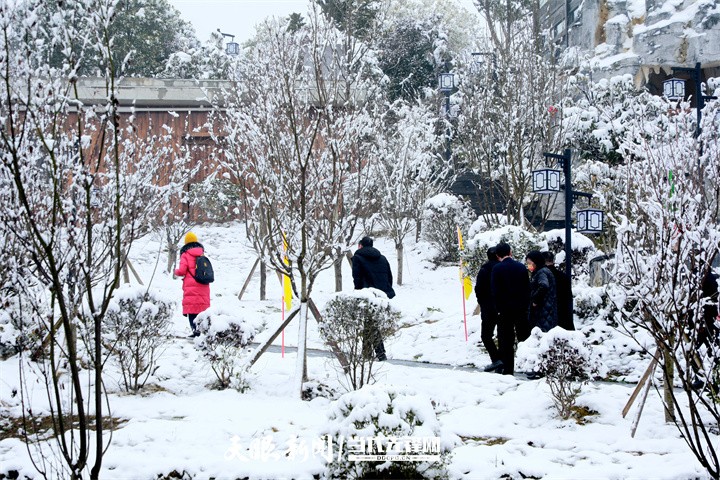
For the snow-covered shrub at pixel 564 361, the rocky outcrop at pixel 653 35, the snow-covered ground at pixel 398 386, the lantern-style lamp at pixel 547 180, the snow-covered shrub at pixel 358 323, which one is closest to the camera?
the snow-covered ground at pixel 398 386

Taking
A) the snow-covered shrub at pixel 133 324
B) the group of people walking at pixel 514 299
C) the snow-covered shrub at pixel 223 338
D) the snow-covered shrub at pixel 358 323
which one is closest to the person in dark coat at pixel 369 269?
the group of people walking at pixel 514 299

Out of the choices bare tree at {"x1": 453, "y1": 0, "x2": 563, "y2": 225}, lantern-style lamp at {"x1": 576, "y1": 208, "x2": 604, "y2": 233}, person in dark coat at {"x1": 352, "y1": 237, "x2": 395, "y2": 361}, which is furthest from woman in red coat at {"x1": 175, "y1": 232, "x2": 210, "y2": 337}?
bare tree at {"x1": 453, "y1": 0, "x2": 563, "y2": 225}

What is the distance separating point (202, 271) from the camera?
1093 centimetres

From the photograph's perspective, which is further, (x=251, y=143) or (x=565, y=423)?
(x=251, y=143)

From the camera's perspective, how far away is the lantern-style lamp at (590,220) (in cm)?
951

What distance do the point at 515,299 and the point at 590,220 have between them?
1864 millimetres

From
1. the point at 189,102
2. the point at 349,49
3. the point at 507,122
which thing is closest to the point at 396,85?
the point at 189,102

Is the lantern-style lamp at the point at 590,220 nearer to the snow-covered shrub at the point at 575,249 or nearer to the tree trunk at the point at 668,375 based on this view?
the snow-covered shrub at the point at 575,249

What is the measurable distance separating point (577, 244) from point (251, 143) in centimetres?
655

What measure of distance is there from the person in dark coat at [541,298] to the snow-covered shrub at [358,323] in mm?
2191

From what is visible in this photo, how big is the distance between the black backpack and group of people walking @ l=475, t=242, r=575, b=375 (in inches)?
165

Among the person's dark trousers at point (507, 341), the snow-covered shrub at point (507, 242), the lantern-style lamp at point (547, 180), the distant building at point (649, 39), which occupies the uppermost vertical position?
the distant building at point (649, 39)

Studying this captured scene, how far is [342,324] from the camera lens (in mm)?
7398

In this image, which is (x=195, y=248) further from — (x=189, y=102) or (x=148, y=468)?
(x=189, y=102)
